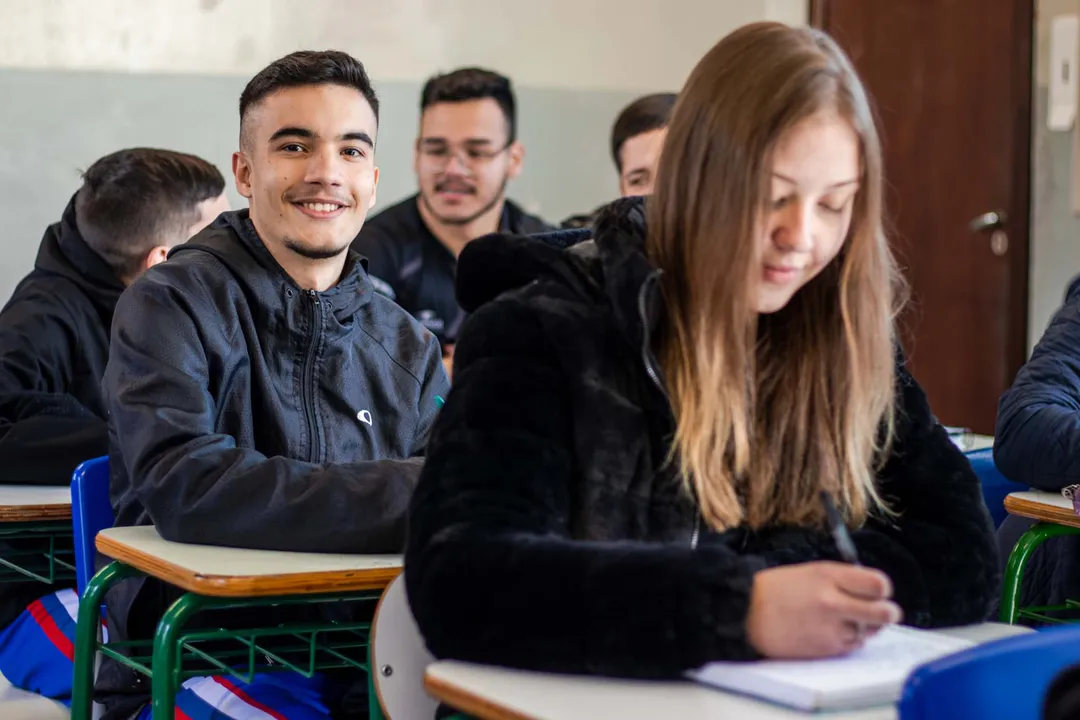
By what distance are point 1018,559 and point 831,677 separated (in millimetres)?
1229

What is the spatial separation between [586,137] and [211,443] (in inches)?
138

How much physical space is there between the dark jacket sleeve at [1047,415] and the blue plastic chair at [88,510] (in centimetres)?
148

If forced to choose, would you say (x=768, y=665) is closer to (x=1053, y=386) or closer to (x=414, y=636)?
(x=414, y=636)

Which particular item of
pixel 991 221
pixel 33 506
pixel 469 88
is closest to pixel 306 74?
pixel 33 506

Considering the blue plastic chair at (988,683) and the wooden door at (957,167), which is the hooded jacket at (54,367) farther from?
the wooden door at (957,167)

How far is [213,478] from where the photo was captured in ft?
6.06

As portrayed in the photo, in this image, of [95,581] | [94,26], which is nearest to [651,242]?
[95,581]

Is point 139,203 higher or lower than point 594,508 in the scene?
higher

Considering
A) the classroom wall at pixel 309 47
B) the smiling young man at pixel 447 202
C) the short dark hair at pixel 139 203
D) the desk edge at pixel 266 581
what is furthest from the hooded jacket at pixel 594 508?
the classroom wall at pixel 309 47

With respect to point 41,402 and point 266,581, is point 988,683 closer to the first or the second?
point 266,581

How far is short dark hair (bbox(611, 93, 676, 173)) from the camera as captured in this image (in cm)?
430

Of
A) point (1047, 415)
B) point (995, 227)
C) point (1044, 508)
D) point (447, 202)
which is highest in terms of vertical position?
point (447, 202)

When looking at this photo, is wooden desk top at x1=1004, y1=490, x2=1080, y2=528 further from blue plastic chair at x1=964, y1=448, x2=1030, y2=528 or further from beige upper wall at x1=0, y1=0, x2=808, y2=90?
beige upper wall at x1=0, y1=0, x2=808, y2=90

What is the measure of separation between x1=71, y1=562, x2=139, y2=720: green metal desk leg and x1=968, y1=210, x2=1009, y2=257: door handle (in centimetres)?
451
